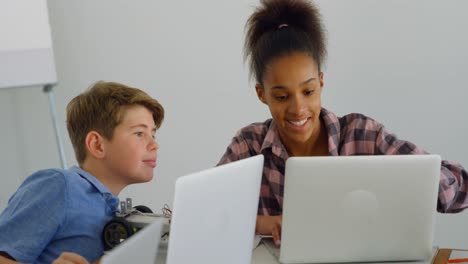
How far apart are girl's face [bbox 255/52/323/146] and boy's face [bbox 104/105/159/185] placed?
35 centimetres

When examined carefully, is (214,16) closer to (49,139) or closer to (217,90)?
(217,90)

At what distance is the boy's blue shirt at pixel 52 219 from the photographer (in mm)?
1546

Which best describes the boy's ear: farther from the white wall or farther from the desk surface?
the white wall

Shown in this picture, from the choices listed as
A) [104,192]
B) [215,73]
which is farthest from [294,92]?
[215,73]

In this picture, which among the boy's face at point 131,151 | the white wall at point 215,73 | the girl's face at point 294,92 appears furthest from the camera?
the white wall at point 215,73

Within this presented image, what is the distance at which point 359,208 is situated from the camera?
5.12 feet

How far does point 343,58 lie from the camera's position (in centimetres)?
336

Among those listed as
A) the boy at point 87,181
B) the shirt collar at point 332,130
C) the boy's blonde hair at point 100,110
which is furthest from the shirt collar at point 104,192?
the shirt collar at point 332,130

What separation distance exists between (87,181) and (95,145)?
5.9 inches

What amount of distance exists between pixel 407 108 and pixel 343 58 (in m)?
0.37

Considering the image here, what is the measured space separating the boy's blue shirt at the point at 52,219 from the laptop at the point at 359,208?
16.9 inches

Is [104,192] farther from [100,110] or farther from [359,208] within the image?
[359,208]

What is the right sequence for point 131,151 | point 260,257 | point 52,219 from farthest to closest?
point 131,151
point 260,257
point 52,219

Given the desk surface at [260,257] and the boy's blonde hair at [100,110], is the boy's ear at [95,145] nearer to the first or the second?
the boy's blonde hair at [100,110]
